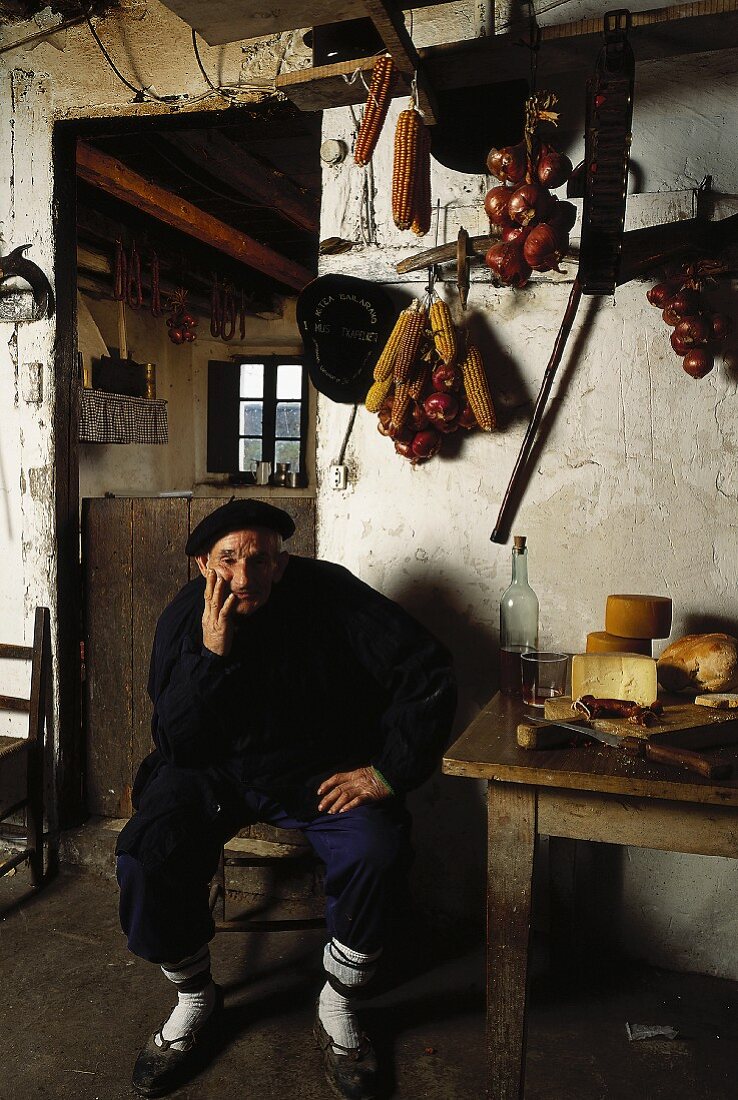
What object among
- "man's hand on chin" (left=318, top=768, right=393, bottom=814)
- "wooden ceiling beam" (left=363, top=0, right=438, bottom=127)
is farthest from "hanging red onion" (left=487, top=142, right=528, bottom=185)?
"man's hand on chin" (left=318, top=768, right=393, bottom=814)

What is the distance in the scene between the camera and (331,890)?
2219 millimetres

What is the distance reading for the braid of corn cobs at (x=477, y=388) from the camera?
2621mm

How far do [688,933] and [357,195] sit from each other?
272cm

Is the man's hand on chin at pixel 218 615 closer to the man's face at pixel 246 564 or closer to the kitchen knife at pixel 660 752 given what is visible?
the man's face at pixel 246 564

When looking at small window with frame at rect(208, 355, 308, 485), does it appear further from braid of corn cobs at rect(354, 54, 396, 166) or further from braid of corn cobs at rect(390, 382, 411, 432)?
braid of corn cobs at rect(354, 54, 396, 166)

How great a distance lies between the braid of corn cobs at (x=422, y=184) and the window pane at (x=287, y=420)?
6.63 m

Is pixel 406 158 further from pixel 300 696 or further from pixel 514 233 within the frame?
pixel 300 696

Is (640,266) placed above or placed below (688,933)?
above

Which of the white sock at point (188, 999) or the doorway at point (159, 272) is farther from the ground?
the doorway at point (159, 272)

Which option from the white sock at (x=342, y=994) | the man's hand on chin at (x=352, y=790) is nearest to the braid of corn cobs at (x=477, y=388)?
the man's hand on chin at (x=352, y=790)

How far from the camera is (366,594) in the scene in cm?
252

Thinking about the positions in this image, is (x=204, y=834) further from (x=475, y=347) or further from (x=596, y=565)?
(x=475, y=347)

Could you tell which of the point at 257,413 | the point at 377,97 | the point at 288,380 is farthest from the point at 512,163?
the point at 257,413

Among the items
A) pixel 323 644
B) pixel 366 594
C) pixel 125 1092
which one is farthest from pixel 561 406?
pixel 125 1092
